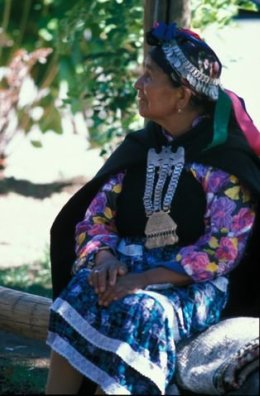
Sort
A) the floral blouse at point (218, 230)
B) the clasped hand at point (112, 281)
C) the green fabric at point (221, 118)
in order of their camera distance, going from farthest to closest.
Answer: the green fabric at point (221, 118), the floral blouse at point (218, 230), the clasped hand at point (112, 281)

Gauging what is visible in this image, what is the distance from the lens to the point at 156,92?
4.48m

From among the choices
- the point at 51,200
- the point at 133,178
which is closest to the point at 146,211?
the point at 133,178

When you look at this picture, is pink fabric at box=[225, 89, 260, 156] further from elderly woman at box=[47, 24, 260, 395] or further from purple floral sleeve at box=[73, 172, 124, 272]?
purple floral sleeve at box=[73, 172, 124, 272]

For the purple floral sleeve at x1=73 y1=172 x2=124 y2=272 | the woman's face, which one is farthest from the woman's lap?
the woman's face

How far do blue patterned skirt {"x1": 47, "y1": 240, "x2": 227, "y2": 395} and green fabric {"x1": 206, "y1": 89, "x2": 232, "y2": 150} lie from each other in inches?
22.1

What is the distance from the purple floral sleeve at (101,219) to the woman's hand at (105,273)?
20cm

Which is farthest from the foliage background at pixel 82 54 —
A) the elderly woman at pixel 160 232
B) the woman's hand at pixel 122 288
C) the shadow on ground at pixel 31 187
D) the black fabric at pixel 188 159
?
the woman's hand at pixel 122 288

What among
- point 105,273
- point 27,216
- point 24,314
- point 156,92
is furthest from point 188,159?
point 27,216

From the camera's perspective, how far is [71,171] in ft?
32.6

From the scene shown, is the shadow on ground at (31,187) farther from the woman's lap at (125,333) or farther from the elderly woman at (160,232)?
the woman's lap at (125,333)

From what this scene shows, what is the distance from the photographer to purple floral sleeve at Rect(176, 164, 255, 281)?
4.31m

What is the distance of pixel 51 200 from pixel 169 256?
4832mm

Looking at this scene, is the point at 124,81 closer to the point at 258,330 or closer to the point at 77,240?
the point at 77,240

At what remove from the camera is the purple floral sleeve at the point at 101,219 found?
4594 millimetres
